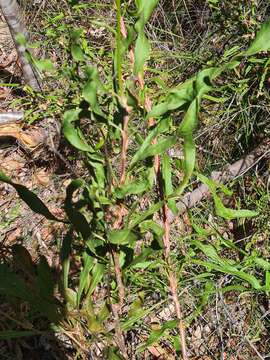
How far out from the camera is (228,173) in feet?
7.78

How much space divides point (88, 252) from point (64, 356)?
0.85 metres

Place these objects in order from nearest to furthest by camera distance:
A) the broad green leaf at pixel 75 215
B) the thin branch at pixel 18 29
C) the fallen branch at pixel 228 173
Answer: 1. the broad green leaf at pixel 75 215
2. the fallen branch at pixel 228 173
3. the thin branch at pixel 18 29

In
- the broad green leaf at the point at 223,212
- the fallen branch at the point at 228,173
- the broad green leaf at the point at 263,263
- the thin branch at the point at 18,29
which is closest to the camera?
the broad green leaf at the point at 223,212

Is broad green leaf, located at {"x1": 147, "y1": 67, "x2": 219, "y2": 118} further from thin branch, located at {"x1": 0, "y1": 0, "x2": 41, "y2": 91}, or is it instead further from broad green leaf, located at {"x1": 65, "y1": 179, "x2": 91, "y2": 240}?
thin branch, located at {"x1": 0, "y1": 0, "x2": 41, "y2": 91}

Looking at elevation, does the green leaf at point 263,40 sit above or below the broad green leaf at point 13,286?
above

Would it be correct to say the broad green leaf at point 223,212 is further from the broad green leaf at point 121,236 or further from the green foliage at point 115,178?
the broad green leaf at point 121,236

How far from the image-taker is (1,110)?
3.07 m

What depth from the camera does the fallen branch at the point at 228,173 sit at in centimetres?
232

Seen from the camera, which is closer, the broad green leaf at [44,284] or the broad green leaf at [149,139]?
the broad green leaf at [149,139]

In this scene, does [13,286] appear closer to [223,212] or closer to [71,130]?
[71,130]

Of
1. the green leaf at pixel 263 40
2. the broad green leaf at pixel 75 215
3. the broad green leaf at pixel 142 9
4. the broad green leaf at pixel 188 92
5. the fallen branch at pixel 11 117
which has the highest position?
the broad green leaf at pixel 142 9

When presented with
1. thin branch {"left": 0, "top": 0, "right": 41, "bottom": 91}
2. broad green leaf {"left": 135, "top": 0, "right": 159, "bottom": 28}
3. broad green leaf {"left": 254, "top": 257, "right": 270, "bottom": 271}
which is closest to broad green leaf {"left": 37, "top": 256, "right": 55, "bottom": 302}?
broad green leaf {"left": 135, "top": 0, "right": 159, "bottom": 28}

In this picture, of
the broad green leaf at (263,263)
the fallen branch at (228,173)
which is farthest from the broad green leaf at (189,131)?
the fallen branch at (228,173)

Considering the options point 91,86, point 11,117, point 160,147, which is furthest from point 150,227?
point 11,117
